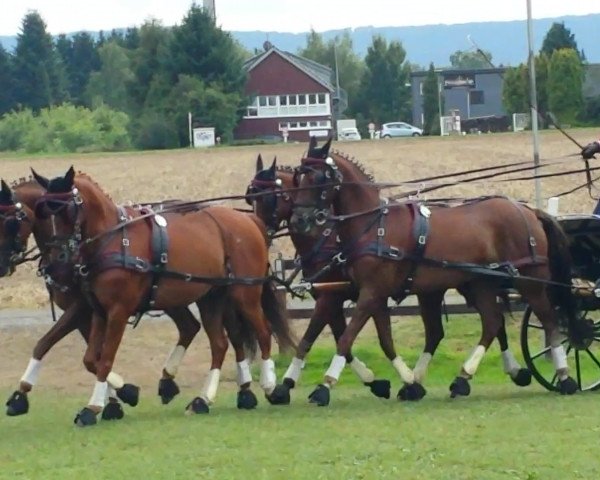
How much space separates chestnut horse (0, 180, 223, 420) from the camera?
1180cm

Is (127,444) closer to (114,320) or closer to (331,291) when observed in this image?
(114,320)

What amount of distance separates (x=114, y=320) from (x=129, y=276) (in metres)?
0.41

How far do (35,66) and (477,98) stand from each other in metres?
30.8

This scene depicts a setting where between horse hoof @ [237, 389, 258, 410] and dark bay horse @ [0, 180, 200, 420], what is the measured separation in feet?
2.86

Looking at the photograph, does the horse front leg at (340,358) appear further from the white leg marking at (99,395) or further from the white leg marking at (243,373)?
the white leg marking at (99,395)

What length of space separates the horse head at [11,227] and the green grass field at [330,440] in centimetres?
147

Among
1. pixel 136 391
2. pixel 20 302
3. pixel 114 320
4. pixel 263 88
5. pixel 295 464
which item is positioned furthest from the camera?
pixel 263 88

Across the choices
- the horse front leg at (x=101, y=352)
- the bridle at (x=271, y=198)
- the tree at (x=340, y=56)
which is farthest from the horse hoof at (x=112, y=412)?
the tree at (x=340, y=56)

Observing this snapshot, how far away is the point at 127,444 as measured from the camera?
10250 mm

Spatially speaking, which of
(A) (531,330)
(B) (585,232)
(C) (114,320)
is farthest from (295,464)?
(A) (531,330)

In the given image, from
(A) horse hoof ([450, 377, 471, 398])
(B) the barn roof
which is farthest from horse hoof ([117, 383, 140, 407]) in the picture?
(B) the barn roof

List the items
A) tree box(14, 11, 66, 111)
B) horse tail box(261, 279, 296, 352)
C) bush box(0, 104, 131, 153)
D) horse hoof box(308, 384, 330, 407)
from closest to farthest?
horse hoof box(308, 384, 330, 407)
horse tail box(261, 279, 296, 352)
bush box(0, 104, 131, 153)
tree box(14, 11, 66, 111)

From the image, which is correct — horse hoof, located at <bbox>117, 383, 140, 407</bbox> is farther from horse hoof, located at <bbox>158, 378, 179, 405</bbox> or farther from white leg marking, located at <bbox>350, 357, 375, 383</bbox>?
white leg marking, located at <bbox>350, 357, 375, 383</bbox>

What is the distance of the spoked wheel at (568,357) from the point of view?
13.7 m
